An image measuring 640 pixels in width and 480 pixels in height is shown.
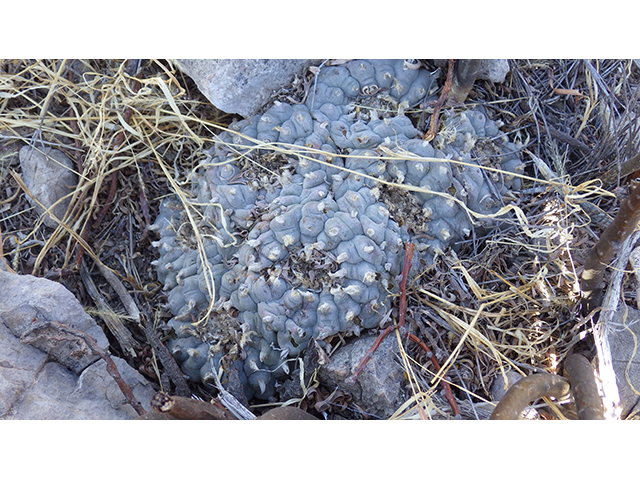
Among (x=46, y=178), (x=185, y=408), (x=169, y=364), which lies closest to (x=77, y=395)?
(x=169, y=364)

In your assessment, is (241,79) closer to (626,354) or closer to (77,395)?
(77,395)

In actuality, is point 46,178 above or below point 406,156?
below

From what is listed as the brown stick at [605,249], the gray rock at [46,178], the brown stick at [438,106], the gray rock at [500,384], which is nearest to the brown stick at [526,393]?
the gray rock at [500,384]

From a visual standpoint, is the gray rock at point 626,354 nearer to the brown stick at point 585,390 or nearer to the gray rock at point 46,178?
the brown stick at point 585,390

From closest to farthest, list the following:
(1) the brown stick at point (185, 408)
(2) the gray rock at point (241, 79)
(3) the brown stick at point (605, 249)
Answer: (1) the brown stick at point (185, 408)
(3) the brown stick at point (605, 249)
(2) the gray rock at point (241, 79)
